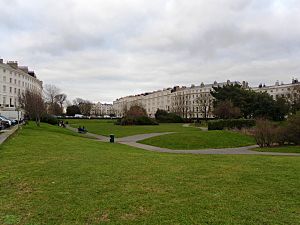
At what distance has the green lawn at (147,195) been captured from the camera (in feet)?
16.9

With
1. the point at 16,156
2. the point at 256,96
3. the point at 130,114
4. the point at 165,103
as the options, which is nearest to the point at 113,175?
the point at 16,156

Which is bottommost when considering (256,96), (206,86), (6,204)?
(6,204)

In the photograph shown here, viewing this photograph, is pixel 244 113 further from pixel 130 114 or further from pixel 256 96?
pixel 130 114

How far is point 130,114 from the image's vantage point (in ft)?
248

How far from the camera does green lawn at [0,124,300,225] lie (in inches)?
203

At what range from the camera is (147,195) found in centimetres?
650

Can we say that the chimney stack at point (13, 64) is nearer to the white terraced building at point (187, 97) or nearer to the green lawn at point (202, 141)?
the white terraced building at point (187, 97)

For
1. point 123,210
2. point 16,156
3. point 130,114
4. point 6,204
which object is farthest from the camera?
point 130,114

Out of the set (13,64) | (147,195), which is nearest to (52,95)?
(13,64)

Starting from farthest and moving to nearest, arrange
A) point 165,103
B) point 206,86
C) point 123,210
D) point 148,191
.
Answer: point 165,103 < point 206,86 < point 148,191 < point 123,210

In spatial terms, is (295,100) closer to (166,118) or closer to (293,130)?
(166,118)

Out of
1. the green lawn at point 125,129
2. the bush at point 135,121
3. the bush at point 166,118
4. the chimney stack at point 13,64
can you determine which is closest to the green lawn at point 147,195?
the green lawn at point 125,129

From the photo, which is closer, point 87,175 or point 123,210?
point 123,210

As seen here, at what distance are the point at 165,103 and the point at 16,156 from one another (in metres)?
153
